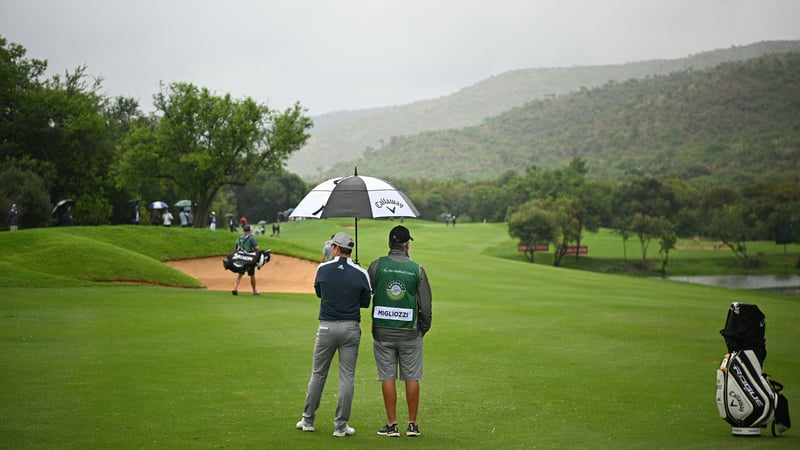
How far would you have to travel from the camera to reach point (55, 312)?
24.8 metres

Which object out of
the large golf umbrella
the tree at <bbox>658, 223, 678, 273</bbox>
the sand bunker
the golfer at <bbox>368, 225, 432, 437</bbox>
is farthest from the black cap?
the tree at <bbox>658, 223, 678, 273</bbox>

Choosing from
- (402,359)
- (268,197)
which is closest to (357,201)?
(402,359)

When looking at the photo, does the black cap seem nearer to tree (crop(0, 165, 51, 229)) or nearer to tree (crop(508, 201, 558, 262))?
tree (crop(0, 165, 51, 229))

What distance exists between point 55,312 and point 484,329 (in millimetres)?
12112

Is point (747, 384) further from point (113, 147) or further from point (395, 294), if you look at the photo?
point (113, 147)

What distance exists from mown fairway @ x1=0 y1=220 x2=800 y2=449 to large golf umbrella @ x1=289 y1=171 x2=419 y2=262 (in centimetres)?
299

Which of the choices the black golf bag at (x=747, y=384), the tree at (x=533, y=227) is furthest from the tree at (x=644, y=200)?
the black golf bag at (x=747, y=384)

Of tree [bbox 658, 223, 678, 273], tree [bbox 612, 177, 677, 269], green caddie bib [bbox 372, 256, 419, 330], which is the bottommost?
tree [bbox 658, 223, 678, 273]

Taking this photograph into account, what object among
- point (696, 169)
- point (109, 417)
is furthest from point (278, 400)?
point (696, 169)

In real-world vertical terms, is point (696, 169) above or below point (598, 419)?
above

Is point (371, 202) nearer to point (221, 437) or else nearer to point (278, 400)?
point (278, 400)

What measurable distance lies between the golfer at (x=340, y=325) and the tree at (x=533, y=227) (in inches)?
3730

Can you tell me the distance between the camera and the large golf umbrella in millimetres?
13492

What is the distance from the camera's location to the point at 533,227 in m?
105
